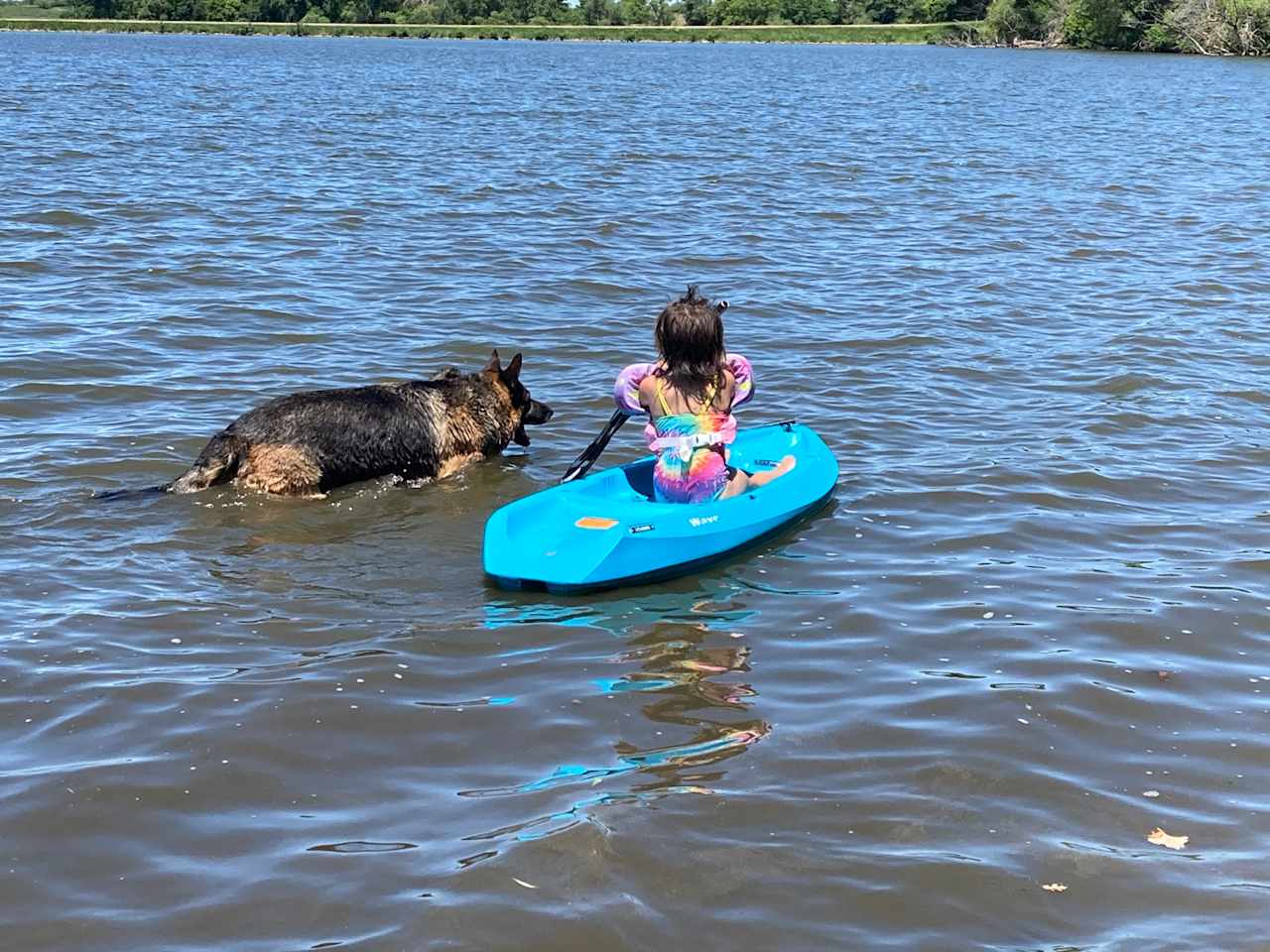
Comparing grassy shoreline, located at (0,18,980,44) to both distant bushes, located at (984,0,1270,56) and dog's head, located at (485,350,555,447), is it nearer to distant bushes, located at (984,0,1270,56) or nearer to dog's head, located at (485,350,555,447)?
distant bushes, located at (984,0,1270,56)

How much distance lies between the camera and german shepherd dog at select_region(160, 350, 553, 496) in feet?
29.1

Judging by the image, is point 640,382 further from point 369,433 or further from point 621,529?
point 369,433

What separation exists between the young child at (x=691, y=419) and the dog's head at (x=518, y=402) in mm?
1997

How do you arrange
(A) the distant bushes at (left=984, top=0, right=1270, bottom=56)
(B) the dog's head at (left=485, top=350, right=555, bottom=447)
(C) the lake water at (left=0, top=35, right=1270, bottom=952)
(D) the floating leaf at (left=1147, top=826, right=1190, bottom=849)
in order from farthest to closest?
(A) the distant bushes at (left=984, top=0, right=1270, bottom=56), (B) the dog's head at (left=485, top=350, right=555, bottom=447), (D) the floating leaf at (left=1147, top=826, right=1190, bottom=849), (C) the lake water at (left=0, top=35, right=1270, bottom=952)

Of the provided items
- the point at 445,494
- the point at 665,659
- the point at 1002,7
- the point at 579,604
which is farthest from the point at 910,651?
the point at 1002,7

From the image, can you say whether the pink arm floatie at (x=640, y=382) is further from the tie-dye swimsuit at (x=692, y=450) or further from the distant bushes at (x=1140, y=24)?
the distant bushes at (x=1140, y=24)

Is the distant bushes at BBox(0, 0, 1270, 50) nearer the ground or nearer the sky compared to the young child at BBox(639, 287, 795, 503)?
nearer the sky

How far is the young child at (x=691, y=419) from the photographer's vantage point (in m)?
8.25

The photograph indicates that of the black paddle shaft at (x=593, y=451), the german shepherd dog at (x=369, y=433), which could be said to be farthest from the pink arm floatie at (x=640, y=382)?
the german shepherd dog at (x=369, y=433)

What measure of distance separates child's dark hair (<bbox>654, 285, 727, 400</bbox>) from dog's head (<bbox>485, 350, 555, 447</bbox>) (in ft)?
7.03

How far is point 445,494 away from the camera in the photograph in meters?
9.49

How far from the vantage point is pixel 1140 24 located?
8456 cm

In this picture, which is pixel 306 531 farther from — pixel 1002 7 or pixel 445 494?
pixel 1002 7

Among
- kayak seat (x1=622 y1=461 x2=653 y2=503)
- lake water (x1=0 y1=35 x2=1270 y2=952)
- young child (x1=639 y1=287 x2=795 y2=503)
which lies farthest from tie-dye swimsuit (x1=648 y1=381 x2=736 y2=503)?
lake water (x1=0 y1=35 x2=1270 y2=952)
